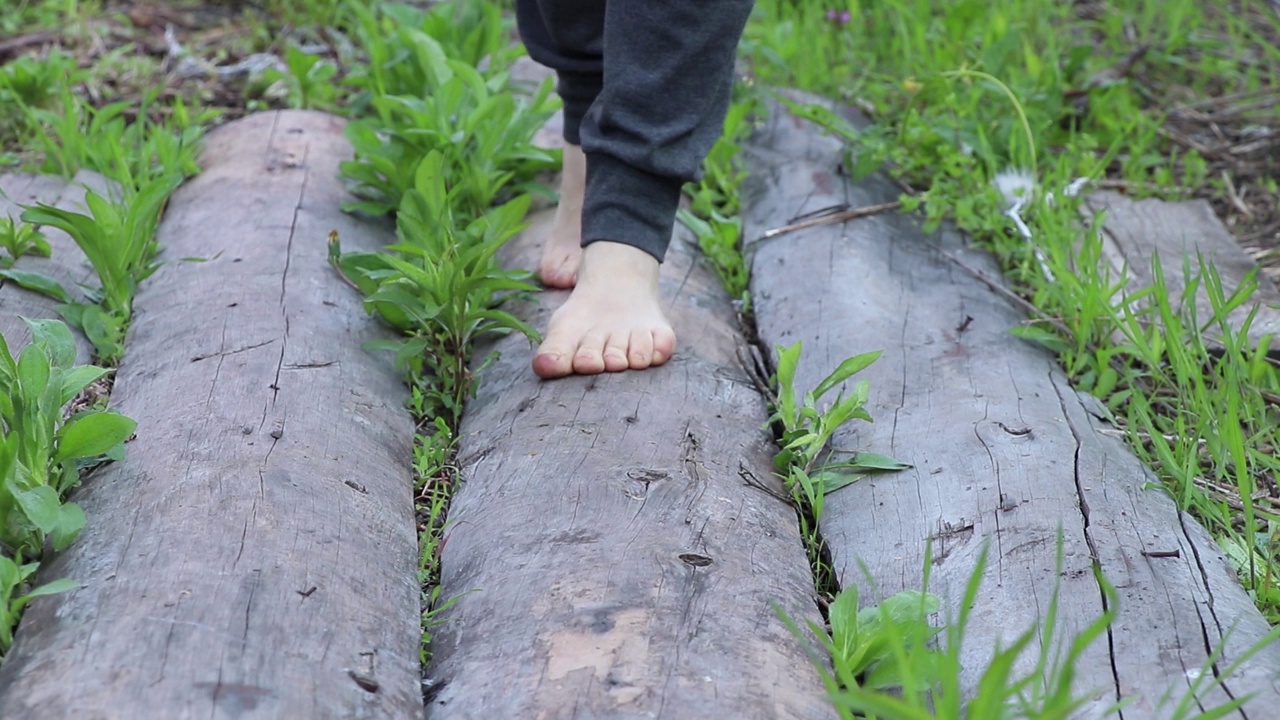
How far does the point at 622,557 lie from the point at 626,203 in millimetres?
698

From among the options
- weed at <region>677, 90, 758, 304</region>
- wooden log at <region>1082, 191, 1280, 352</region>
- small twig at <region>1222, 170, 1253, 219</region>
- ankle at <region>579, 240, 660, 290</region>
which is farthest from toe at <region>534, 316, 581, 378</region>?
small twig at <region>1222, 170, 1253, 219</region>

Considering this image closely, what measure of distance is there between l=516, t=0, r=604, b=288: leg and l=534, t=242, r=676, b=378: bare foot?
5.7 inches

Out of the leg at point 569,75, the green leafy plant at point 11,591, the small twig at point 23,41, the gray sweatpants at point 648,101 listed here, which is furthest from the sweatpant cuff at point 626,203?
the small twig at point 23,41

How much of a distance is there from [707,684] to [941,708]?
236 millimetres

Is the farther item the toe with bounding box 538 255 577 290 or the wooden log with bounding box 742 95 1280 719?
the toe with bounding box 538 255 577 290

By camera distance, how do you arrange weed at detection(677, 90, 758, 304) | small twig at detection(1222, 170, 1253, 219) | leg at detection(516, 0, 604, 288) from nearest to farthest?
leg at detection(516, 0, 604, 288) < weed at detection(677, 90, 758, 304) < small twig at detection(1222, 170, 1253, 219)

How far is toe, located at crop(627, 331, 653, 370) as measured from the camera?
72.2 inches

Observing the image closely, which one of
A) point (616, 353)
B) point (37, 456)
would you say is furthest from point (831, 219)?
point (37, 456)

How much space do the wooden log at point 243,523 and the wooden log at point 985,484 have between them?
0.56m

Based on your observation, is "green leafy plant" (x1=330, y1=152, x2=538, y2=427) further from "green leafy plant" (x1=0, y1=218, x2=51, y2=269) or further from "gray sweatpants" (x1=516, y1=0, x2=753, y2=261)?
"green leafy plant" (x1=0, y1=218, x2=51, y2=269)

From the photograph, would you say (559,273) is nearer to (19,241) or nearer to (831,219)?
(831,219)

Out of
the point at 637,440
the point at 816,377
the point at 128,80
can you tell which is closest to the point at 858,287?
the point at 816,377

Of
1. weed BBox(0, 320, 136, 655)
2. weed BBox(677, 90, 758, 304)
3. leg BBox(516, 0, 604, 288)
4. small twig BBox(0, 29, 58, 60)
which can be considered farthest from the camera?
small twig BBox(0, 29, 58, 60)

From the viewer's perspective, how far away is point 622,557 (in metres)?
1.40
